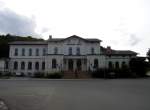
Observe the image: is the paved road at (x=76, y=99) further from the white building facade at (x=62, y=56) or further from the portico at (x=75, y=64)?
the portico at (x=75, y=64)

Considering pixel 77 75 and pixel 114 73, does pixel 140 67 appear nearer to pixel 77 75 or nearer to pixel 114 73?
pixel 114 73

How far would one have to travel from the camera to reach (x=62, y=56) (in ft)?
127

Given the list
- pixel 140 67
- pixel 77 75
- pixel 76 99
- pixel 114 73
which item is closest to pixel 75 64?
pixel 77 75

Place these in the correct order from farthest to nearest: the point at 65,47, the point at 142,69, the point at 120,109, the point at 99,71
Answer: the point at 65,47
the point at 142,69
the point at 99,71
the point at 120,109

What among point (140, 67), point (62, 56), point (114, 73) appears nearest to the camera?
point (114, 73)

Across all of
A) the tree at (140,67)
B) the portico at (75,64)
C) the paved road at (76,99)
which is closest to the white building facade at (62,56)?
the portico at (75,64)

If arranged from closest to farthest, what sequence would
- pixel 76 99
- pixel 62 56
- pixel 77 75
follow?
pixel 76 99 → pixel 77 75 → pixel 62 56

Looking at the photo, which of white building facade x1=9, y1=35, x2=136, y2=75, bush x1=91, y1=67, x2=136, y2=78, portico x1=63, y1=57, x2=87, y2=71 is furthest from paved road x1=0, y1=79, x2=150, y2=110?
portico x1=63, y1=57, x2=87, y2=71

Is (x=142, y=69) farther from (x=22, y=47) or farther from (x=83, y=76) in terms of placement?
(x=22, y=47)

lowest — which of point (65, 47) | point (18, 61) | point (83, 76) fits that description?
point (83, 76)

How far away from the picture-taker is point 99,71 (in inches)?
1320

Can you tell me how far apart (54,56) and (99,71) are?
1178 cm

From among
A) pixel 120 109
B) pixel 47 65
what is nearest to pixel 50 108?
pixel 120 109

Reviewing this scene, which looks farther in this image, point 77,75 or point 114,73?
point 77,75
